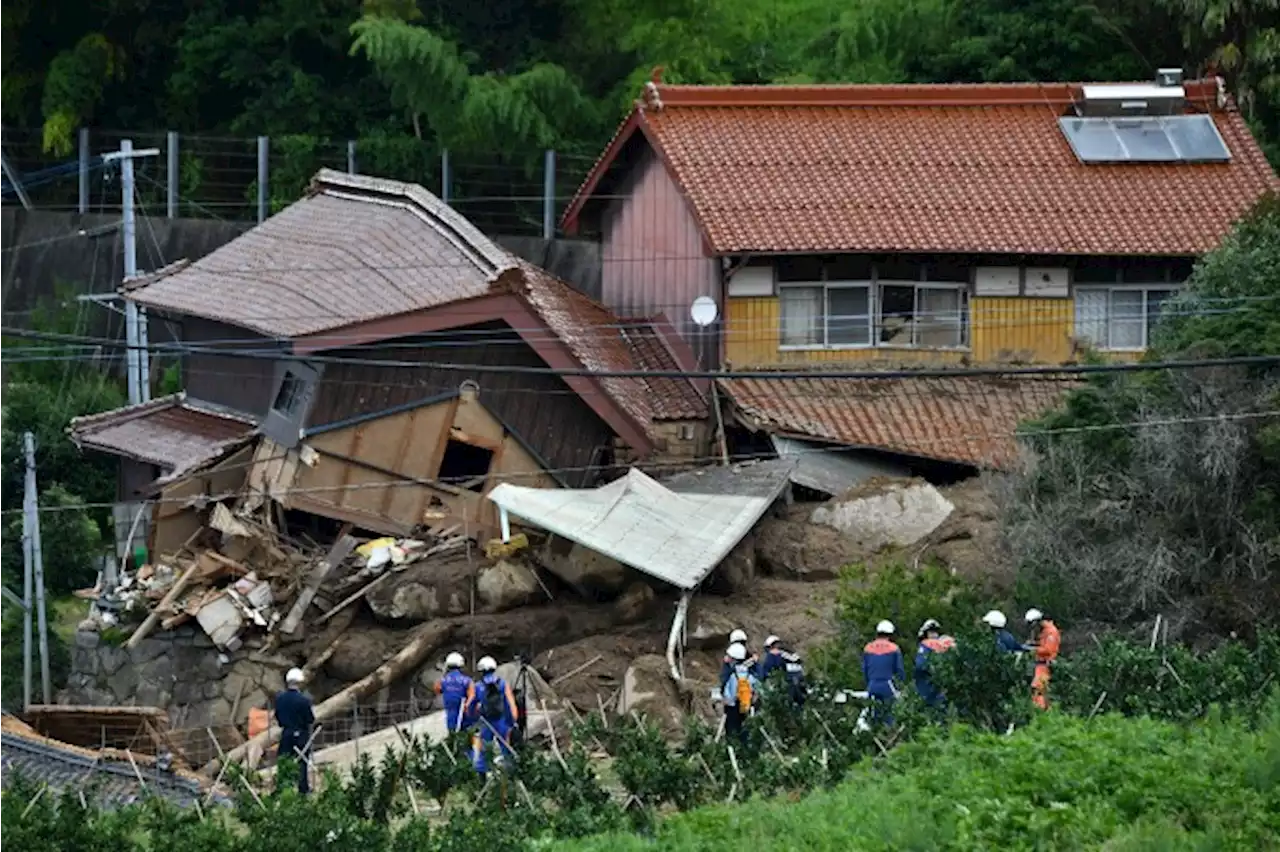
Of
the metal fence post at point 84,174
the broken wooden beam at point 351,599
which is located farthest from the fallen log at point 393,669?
the metal fence post at point 84,174

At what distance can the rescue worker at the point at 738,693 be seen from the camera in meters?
24.9

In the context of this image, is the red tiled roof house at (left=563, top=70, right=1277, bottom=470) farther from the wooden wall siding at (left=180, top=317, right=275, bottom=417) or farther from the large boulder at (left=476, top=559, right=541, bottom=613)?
the wooden wall siding at (left=180, top=317, right=275, bottom=417)

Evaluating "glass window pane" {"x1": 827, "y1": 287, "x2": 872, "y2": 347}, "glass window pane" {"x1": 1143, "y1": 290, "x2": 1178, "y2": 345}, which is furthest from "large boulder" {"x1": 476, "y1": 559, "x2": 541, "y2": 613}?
"glass window pane" {"x1": 1143, "y1": 290, "x2": 1178, "y2": 345}

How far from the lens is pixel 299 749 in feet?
82.7

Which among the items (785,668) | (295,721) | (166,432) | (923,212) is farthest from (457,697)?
(923,212)

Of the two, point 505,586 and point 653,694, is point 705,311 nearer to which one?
point 505,586

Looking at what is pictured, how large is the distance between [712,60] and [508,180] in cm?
405

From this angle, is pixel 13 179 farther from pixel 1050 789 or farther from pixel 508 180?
pixel 1050 789

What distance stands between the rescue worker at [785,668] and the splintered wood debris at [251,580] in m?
7.10

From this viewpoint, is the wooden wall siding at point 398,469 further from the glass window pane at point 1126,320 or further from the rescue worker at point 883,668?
the rescue worker at point 883,668

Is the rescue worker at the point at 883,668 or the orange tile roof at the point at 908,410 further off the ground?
the orange tile roof at the point at 908,410

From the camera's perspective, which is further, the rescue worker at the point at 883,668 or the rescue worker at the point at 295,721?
the rescue worker at the point at 295,721

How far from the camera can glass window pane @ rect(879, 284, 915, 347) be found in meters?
36.6

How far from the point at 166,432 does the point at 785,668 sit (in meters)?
13.3
